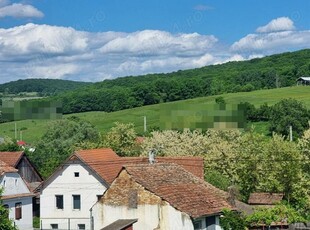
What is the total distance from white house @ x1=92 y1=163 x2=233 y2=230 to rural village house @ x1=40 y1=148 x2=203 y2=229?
15.5m

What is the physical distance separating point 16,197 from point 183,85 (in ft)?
249

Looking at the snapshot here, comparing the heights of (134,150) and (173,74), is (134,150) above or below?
below

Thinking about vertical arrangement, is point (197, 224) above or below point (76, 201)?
above

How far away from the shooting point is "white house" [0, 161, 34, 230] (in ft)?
150

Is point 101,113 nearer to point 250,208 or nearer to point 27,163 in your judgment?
point 27,163

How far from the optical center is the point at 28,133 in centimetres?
12094

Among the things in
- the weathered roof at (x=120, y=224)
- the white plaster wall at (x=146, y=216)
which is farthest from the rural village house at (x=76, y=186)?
the weathered roof at (x=120, y=224)

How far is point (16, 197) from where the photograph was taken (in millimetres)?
47156

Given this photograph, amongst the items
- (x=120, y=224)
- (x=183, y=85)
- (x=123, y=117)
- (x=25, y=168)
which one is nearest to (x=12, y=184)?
(x=25, y=168)

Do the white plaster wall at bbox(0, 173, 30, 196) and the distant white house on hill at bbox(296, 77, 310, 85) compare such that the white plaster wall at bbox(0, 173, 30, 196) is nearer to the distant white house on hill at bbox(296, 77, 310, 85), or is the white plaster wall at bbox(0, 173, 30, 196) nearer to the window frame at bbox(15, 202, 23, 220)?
the window frame at bbox(15, 202, 23, 220)

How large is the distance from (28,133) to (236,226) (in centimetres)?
8945

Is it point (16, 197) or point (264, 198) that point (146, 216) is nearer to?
point (16, 197)

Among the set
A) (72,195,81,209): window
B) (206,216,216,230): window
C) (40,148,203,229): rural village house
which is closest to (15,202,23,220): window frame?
(40,148,203,229): rural village house

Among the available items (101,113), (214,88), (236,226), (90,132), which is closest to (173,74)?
(214,88)
